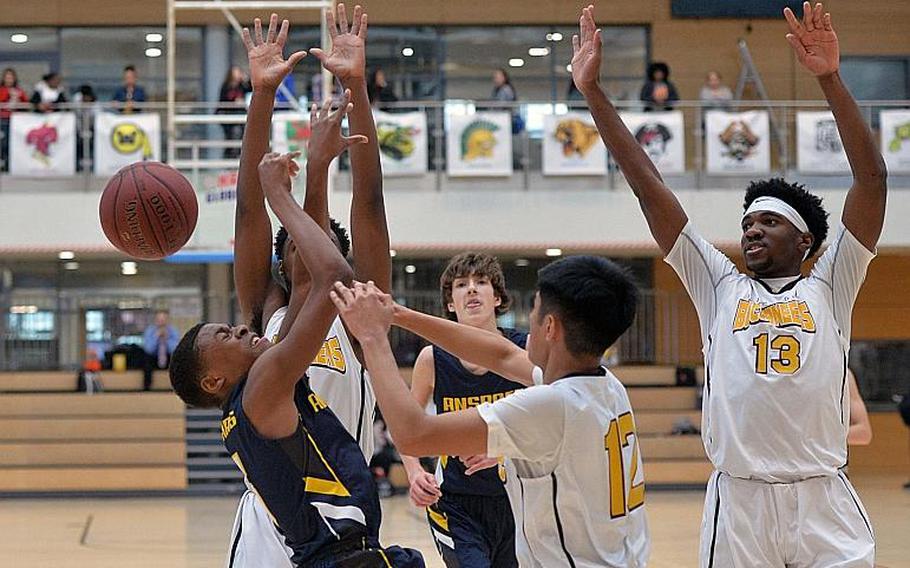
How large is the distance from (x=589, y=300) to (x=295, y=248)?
1.14 m

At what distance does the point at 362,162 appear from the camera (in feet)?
14.1

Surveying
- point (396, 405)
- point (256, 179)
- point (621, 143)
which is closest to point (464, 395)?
point (256, 179)

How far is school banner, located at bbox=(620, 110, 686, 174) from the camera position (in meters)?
16.1

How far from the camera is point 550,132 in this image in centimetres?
1636

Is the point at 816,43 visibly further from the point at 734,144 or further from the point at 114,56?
the point at 114,56

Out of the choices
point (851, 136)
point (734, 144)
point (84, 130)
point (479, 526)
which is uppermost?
point (84, 130)

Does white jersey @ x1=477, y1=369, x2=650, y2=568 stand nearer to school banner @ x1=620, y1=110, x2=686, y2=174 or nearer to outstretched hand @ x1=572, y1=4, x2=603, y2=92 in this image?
outstretched hand @ x1=572, y1=4, x2=603, y2=92

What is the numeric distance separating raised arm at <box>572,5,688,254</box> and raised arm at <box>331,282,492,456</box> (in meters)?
1.31

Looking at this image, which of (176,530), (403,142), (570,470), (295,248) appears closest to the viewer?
(570,470)

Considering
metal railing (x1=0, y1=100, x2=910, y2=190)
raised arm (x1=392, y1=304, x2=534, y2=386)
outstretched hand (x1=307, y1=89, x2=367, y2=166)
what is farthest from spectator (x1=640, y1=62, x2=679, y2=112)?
outstretched hand (x1=307, y1=89, x2=367, y2=166)

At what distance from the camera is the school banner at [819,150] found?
16.2 m

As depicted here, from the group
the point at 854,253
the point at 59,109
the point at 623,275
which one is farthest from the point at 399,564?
the point at 59,109

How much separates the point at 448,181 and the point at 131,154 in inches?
156

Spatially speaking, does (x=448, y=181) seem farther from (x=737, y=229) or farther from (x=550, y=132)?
(x=737, y=229)
